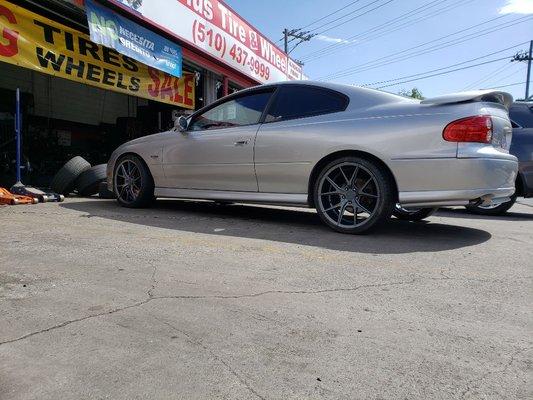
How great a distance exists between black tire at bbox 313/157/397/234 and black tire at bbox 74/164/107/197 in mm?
4390

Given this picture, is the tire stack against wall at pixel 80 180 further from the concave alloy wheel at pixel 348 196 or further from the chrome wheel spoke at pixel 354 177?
the chrome wheel spoke at pixel 354 177

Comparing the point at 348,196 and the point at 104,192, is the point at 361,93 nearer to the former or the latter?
the point at 348,196

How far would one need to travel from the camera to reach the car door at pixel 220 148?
524cm

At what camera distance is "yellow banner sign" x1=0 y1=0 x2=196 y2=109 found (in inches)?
267

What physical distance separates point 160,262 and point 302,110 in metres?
2.42

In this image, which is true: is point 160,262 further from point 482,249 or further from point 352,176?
point 482,249

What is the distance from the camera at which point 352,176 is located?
14.9ft

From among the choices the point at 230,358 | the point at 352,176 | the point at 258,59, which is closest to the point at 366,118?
the point at 352,176

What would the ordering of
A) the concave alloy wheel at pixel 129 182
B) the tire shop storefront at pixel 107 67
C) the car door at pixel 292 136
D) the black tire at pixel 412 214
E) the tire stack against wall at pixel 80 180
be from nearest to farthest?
the car door at pixel 292 136, the black tire at pixel 412 214, the concave alloy wheel at pixel 129 182, the tire shop storefront at pixel 107 67, the tire stack against wall at pixel 80 180

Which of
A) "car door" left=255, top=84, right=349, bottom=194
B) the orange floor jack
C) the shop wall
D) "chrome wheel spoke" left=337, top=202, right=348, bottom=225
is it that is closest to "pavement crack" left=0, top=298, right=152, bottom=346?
"chrome wheel spoke" left=337, top=202, right=348, bottom=225

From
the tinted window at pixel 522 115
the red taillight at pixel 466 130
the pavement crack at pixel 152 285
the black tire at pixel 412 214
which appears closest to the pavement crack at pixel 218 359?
the pavement crack at pixel 152 285

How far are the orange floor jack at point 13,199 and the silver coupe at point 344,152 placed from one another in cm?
199

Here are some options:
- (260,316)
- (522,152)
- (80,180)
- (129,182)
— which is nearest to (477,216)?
(522,152)

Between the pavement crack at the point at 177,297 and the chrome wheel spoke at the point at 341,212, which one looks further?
the chrome wheel spoke at the point at 341,212
